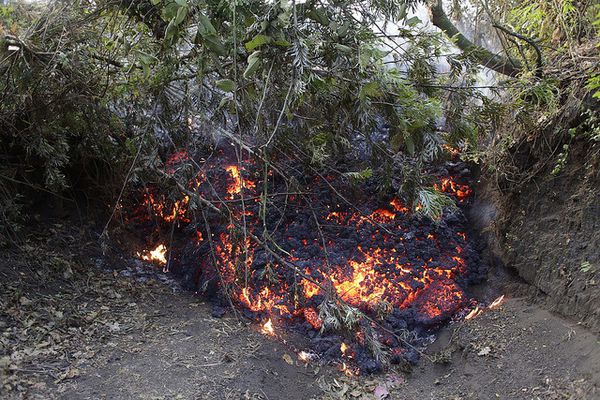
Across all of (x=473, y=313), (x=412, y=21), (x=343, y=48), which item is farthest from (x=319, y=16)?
(x=473, y=313)

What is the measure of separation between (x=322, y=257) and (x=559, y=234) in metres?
1.67

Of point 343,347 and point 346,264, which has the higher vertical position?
point 346,264

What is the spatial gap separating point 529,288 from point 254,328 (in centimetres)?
190

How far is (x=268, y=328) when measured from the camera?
3297mm

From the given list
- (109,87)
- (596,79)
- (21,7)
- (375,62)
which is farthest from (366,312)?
(21,7)

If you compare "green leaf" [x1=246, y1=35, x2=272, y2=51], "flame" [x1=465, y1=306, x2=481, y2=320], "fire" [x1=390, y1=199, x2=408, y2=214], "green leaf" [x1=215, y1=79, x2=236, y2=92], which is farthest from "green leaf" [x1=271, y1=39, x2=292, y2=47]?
"flame" [x1=465, y1=306, x2=481, y2=320]

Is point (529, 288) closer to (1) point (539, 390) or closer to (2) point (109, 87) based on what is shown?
(1) point (539, 390)

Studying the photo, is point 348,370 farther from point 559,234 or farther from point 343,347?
point 559,234

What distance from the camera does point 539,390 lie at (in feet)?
7.99

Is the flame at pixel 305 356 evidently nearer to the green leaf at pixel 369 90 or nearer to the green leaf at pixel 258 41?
the green leaf at pixel 369 90

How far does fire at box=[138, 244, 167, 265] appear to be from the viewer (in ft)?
12.8

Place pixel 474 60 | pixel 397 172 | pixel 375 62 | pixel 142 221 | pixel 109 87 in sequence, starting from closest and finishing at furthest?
pixel 375 62 → pixel 474 60 → pixel 109 87 → pixel 397 172 → pixel 142 221

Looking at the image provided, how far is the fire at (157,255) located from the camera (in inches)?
154

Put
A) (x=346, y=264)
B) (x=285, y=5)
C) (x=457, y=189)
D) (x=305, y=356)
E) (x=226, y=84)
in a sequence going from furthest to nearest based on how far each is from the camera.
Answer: (x=457, y=189) → (x=346, y=264) → (x=305, y=356) → (x=226, y=84) → (x=285, y=5)
